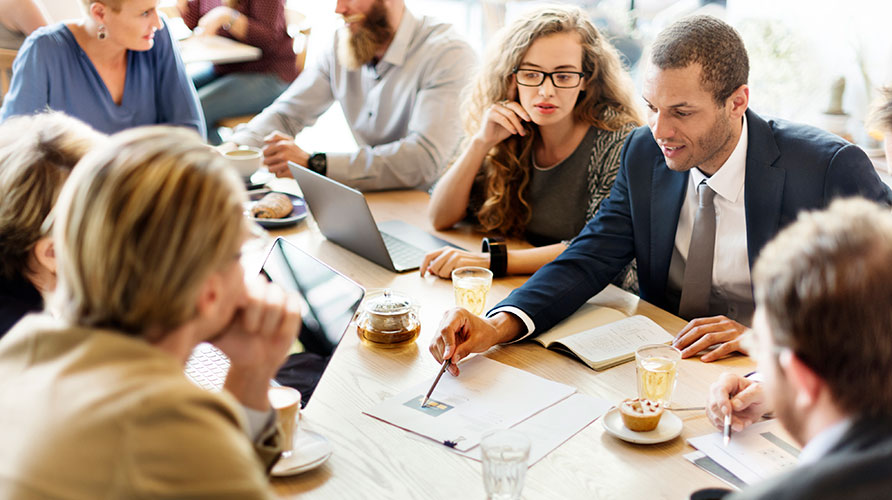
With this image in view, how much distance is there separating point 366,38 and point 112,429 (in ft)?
7.68

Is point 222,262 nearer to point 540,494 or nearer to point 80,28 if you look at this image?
point 540,494

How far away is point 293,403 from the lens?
46.9 inches

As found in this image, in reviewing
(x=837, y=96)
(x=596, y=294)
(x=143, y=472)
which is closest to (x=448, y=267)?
(x=596, y=294)

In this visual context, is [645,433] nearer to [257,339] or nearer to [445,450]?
[445,450]

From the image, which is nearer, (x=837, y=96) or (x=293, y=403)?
(x=293, y=403)

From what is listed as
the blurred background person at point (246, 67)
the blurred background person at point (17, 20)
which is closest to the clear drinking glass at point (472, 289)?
the blurred background person at point (17, 20)

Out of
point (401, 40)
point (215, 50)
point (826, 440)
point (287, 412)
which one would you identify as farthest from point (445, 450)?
point (215, 50)

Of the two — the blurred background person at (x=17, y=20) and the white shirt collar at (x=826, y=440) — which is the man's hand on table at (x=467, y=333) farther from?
the blurred background person at (x=17, y=20)

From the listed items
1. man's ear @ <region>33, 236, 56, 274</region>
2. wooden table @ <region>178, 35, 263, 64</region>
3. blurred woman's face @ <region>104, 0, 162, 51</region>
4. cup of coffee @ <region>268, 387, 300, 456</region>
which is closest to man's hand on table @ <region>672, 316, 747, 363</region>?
cup of coffee @ <region>268, 387, 300, 456</region>

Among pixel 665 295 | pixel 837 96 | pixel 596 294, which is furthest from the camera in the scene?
pixel 837 96

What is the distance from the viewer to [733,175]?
1.81m

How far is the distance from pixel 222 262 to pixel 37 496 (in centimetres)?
27

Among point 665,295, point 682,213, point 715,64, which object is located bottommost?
point 665,295

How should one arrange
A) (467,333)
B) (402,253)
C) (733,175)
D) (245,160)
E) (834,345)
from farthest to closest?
(245,160) < (402,253) < (733,175) < (467,333) < (834,345)
